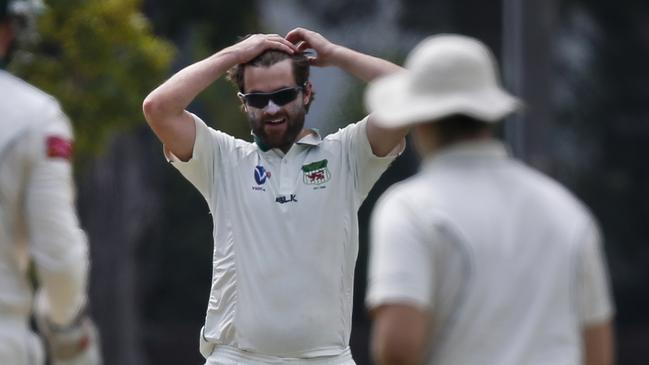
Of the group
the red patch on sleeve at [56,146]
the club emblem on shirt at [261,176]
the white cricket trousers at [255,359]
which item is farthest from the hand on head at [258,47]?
the red patch on sleeve at [56,146]

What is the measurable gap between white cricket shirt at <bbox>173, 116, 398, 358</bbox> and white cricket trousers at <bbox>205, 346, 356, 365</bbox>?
0.02 meters

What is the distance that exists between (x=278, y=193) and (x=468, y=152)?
6.70 feet

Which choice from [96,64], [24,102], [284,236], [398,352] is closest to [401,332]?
[398,352]

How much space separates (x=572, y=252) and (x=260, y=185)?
2.17 meters

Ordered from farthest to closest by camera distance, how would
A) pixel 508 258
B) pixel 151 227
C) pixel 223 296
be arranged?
1. pixel 151 227
2. pixel 223 296
3. pixel 508 258

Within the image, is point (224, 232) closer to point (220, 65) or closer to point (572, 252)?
point (220, 65)

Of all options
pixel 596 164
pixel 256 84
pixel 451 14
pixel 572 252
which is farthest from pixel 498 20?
pixel 572 252

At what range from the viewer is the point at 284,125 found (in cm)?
723

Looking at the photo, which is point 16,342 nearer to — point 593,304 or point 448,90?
point 448,90

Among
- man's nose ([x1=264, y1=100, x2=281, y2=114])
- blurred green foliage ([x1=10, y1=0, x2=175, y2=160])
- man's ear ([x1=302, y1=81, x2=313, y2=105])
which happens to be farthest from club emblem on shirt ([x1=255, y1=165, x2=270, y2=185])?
blurred green foliage ([x1=10, y1=0, x2=175, y2=160])

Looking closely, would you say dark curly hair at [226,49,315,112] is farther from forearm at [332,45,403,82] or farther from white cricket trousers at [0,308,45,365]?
white cricket trousers at [0,308,45,365]

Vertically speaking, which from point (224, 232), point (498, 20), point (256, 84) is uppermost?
point (256, 84)

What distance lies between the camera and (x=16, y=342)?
231 inches

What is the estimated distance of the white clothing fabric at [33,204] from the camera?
5.77 m
